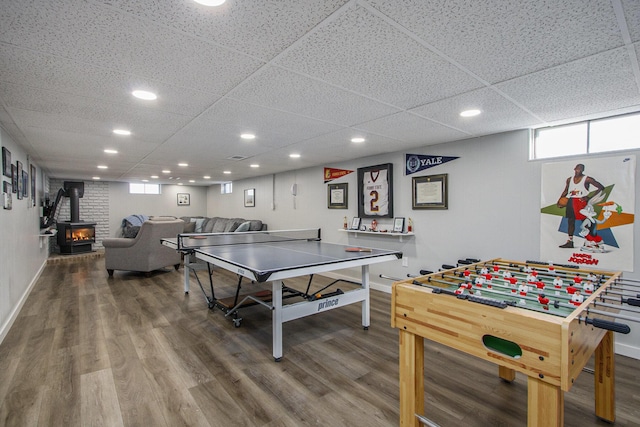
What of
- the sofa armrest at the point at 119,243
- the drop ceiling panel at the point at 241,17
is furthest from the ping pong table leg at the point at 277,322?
the sofa armrest at the point at 119,243

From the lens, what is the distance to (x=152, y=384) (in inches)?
81.4

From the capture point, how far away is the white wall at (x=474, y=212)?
3.01 metres

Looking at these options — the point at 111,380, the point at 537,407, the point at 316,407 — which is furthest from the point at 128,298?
the point at 537,407

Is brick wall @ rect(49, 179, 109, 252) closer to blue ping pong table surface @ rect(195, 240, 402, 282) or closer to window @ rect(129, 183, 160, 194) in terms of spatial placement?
window @ rect(129, 183, 160, 194)

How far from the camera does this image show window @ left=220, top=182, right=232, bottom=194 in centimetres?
901

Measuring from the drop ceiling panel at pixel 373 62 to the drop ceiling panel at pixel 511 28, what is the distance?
0.10m

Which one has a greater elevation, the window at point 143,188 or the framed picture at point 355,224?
the window at point 143,188

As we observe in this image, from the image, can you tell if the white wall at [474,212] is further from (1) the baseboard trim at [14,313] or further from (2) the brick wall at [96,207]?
(2) the brick wall at [96,207]

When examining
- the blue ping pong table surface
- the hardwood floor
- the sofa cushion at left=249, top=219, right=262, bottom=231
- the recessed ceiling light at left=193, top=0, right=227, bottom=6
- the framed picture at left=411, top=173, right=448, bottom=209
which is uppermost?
the recessed ceiling light at left=193, top=0, right=227, bottom=6

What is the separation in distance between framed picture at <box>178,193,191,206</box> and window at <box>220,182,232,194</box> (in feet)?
5.73

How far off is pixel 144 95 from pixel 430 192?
10.4 feet

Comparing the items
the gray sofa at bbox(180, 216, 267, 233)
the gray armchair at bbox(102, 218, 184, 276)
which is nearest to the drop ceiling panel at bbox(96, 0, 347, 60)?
the gray armchair at bbox(102, 218, 184, 276)

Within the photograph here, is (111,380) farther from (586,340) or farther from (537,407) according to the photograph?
(586,340)

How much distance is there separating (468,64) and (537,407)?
63.5 inches
